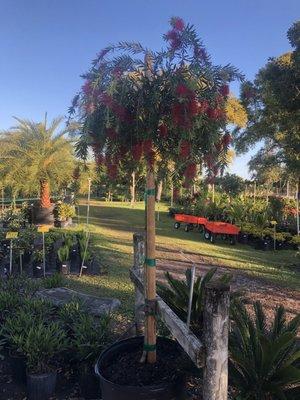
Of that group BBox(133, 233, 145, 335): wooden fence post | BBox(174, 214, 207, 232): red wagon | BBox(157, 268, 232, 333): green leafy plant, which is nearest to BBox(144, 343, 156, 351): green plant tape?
BBox(157, 268, 232, 333): green leafy plant

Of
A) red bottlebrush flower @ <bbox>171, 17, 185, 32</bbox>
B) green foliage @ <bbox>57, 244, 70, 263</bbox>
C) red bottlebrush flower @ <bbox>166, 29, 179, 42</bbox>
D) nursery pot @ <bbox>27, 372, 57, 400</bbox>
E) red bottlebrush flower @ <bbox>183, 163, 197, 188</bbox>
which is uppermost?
red bottlebrush flower @ <bbox>171, 17, 185, 32</bbox>

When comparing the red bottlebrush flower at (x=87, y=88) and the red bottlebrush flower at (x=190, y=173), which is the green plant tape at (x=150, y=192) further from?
the red bottlebrush flower at (x=87, y=88)

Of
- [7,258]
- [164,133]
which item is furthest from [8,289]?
[164,133]

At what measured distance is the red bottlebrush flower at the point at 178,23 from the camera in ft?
8.37

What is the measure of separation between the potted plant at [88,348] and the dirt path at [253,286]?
189cm

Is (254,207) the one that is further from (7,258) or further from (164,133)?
(164,133)

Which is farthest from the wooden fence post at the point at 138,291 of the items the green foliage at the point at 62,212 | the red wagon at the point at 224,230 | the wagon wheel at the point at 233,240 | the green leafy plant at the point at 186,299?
the green foliage at the point at 62,212

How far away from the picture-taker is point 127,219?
19734 mm

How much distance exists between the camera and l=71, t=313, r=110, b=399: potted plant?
3.48m

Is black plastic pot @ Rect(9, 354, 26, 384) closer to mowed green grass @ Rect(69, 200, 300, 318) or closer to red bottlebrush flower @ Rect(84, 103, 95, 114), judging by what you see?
mowed green grass @ Rect(69, 200, 300, 318)

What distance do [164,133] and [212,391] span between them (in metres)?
1.64

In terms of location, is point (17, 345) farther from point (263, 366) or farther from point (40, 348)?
point (263, 366)

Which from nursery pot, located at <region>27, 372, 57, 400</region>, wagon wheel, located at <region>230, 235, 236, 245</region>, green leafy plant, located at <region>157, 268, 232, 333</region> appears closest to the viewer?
nursery pot, located at <region>27, 372, 57, 400</region>

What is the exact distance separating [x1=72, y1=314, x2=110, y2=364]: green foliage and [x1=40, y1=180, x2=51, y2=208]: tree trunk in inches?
454
